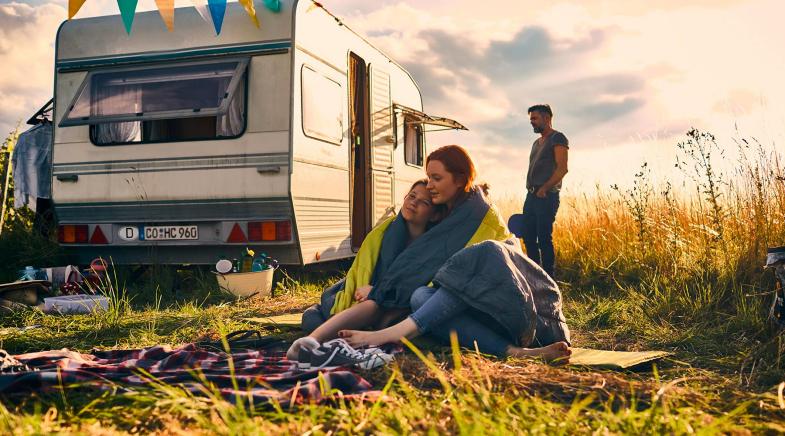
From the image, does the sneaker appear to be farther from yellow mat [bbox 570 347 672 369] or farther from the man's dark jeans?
the man's dark jeans

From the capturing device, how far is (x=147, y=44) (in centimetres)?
638

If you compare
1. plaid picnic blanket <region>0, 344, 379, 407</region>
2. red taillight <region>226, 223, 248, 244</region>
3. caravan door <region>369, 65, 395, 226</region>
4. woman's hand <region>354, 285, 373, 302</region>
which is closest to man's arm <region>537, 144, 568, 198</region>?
caravan door <region>369, 65, 395, 226</region>

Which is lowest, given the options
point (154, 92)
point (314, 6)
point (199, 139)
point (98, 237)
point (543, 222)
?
point (98, 237)

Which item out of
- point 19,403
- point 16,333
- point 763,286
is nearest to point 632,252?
point 763,286

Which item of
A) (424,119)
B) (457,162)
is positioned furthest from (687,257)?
(424,119)

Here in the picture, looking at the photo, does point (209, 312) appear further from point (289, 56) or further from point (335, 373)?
point (335, 373)

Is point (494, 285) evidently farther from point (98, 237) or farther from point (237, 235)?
point (98, 237)

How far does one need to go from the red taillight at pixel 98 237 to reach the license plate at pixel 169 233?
1.24 ft

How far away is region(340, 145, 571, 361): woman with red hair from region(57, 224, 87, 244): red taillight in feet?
12.6

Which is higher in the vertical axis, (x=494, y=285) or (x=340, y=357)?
(x=494, y=285)

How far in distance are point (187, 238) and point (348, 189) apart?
1.73m

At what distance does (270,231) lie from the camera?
6.05m

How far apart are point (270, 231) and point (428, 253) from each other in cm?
254

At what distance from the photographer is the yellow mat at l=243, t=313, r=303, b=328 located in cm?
456
